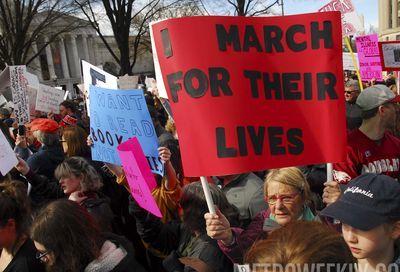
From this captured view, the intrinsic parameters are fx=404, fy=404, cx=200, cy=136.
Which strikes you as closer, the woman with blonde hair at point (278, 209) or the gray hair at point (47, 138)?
the woman with blonde hair at point (278, 209)

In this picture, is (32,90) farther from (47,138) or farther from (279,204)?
(279,204)

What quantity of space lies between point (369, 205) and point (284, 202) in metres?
0.76

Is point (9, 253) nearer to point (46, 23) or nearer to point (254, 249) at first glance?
point (254, 249)

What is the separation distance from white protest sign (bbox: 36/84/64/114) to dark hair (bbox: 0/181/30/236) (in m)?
5.21

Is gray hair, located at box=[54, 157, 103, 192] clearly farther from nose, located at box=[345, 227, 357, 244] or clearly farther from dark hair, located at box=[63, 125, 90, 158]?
nose, located at box=[345, 227, 357, 244]

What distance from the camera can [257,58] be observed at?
2012 millimetres

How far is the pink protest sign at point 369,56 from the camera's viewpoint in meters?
7.19

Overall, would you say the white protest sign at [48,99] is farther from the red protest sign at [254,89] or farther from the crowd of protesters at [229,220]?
the red protest sign at [254,89]

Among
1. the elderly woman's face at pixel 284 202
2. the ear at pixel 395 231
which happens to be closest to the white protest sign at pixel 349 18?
the elderly woman's face at pixel 284 202

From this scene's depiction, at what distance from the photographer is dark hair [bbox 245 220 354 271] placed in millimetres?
1350

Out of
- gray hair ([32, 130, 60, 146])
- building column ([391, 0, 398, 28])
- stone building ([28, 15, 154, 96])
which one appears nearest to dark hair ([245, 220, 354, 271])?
gray hair ([32, 130, 60, 146])

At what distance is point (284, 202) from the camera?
2.45 meters

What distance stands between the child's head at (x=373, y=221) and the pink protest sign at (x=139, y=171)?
1.14m

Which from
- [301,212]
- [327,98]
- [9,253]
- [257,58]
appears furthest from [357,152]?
[9,253]
